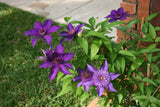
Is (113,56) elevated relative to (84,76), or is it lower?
elevated

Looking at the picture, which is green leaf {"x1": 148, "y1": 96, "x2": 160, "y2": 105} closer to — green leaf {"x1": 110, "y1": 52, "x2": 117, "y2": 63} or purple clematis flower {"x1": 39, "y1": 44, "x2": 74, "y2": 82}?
green leaf {"x1": 110, "y1": 52, "x2": 117, "y2": 63}

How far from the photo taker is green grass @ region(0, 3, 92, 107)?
2.58m

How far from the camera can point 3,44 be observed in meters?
3.78

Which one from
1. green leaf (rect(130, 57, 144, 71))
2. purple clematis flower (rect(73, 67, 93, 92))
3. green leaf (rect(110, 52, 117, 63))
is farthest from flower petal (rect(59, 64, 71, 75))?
green leaf (rect(130, 57, 144, 71))

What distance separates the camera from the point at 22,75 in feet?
9.96

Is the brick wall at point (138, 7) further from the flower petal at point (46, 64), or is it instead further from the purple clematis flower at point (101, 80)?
the flower petal at point (46, 64)

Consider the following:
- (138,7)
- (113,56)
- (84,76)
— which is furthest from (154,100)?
(138,7)

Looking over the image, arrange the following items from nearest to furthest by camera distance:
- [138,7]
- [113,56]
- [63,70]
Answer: [63,70] → [113,56] → [138,7]

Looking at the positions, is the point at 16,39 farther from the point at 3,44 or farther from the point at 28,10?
the point at 28,10

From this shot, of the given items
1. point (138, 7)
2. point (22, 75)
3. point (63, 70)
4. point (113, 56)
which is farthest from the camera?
point (22, 75)

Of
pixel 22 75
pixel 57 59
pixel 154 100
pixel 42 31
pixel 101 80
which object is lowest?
pixel 22 75

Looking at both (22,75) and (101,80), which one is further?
(22,75)

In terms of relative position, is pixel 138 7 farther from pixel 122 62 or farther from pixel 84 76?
pixel 84 76

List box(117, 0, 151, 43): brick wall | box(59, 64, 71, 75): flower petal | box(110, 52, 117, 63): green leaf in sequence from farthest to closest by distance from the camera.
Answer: box(117, 0, 151, 43): brick wall, box(110, 52, 117, 63): green leaf, box(59, 64, 71, 75): flower petal
